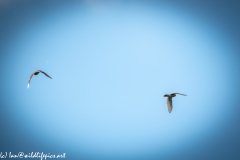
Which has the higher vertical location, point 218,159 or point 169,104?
point 169,104

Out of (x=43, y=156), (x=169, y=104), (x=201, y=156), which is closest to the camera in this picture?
(x=169, y=104)

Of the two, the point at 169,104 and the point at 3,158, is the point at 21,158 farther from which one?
the point at 169,104

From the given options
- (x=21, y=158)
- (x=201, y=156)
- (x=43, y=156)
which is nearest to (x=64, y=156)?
(x=43, y=156)

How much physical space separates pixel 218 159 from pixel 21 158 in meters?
4.44

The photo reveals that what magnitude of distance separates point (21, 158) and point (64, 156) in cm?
93

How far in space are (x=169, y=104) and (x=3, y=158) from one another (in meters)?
4.21

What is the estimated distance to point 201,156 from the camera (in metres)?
5.92

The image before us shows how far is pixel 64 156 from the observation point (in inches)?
229

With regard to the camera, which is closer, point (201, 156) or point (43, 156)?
point (43, 156)

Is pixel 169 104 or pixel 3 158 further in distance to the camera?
pixel 3 158

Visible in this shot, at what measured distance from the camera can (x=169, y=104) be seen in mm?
3420

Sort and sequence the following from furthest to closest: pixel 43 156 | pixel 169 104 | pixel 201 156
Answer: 1. pixel 201 156
2. pixel 43 156
3. pixel 169 104

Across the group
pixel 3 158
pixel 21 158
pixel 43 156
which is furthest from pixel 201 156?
pixel 3 158

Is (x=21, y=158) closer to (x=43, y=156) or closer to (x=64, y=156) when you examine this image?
(x=43, y=156)
